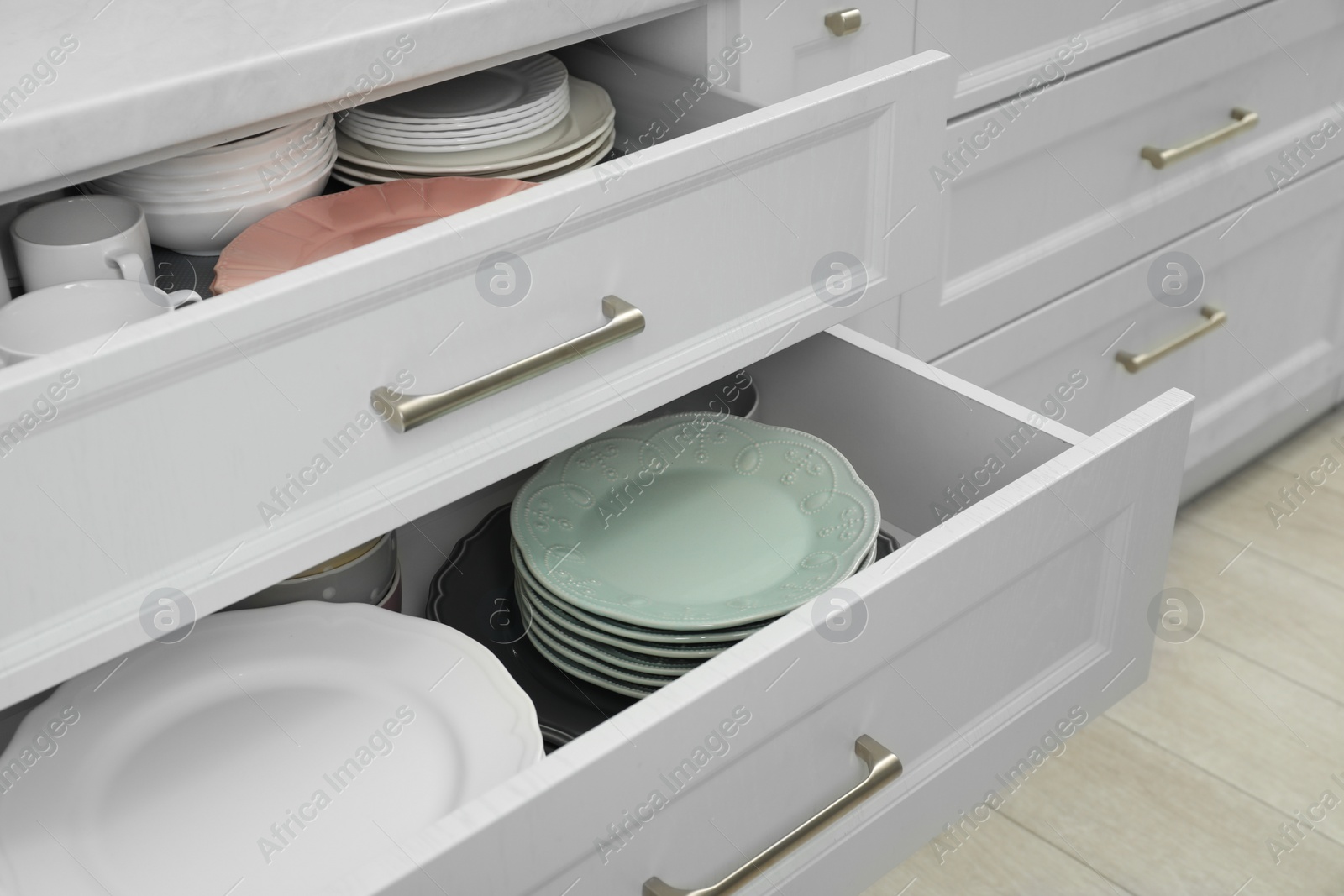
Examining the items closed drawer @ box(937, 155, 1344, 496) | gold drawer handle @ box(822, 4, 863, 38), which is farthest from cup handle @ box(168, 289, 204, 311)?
closed drawer @ box(937, 155, 1344, 496)

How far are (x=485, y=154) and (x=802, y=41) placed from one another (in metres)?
0.27

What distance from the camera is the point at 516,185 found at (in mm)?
870

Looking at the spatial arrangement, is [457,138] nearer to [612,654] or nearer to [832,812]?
[612,654]

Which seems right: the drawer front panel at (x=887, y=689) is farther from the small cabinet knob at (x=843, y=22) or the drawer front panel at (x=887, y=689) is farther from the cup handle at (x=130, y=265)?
the cup handle at (x=130, y=265)

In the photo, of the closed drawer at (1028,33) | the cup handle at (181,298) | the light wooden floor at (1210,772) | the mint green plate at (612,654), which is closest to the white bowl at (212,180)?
the cup handle at (181,298)

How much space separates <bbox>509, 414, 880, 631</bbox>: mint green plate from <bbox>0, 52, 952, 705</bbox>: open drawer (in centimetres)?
13

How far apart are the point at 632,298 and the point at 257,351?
243 millimetres

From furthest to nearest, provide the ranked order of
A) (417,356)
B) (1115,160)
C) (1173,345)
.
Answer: (1173,345) → (1115,160) → (417,356)

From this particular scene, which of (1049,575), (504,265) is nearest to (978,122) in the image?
(1049,575)

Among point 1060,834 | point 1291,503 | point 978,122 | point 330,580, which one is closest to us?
point 330,580

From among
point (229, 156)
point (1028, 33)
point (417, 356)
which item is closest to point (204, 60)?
point (229, 156)

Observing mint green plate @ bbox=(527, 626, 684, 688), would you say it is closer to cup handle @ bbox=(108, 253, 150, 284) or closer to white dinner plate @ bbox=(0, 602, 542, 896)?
white dinner plate @ bbox=(0, 602, 542, 896)

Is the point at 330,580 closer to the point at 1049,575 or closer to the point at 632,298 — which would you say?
the point at 632,298

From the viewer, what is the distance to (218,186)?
84 centimetres
